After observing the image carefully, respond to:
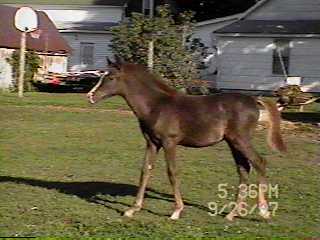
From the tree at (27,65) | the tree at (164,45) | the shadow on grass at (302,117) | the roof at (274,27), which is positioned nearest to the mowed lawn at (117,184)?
the shadow on grass at (302,117)

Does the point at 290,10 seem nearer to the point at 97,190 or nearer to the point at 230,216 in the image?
the point at 97,190

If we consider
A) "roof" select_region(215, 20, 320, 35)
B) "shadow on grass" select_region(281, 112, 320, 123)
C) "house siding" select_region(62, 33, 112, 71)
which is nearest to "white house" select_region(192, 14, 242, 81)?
"roof" select_region(215, 20, 320, 35)

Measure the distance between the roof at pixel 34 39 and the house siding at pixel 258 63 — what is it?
870 cm

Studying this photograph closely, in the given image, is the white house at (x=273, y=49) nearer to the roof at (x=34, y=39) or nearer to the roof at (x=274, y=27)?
the roof at (x=274, y=27)

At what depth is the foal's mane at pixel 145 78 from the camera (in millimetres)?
8410

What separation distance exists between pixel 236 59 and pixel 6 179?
25.5m

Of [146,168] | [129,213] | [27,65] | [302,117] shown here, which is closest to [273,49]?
[27,65]

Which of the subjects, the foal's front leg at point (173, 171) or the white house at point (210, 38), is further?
the white house at point (210, 38)

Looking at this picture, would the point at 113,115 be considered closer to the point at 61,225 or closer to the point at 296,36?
the point at 61,225

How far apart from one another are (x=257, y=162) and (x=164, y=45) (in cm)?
1867

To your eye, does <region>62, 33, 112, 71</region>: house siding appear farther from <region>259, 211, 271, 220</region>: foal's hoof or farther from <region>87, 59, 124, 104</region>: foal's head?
<region>259, 211, 271, 220</region>: foal's hoof

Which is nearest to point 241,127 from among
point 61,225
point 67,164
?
point 61,225

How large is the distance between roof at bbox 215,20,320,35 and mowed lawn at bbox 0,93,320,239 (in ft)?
54.1

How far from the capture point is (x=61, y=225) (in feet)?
25.1
